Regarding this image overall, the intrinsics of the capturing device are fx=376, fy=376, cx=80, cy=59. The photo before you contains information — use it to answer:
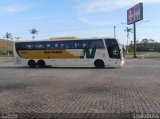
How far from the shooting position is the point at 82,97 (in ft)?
43.5

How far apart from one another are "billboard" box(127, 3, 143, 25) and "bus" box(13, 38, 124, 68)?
34.2 m

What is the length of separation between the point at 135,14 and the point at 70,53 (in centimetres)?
3681

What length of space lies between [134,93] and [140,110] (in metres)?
3.96

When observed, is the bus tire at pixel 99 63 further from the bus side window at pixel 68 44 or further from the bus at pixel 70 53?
the bus side window at pixel 68 44

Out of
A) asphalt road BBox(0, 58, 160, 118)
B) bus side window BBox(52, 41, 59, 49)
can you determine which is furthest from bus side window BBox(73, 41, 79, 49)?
asphalt road BBox(0, 58, 160, 118)

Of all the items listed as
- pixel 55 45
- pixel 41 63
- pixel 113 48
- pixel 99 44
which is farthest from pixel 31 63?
pixel 113 48

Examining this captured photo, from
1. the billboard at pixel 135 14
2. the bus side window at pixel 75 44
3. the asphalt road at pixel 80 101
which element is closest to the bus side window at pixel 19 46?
the bus side window at pixel 75 44

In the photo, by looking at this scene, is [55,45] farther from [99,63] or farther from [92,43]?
[99,63]

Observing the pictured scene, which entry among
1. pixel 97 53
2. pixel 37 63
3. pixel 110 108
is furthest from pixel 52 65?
pixel 110 108

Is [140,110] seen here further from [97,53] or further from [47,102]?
[97,53]

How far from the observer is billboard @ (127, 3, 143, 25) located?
6656 centimetres

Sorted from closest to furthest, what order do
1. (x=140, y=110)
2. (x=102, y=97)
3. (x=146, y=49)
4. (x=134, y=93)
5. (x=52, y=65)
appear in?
(x=140, y=110), (x=102, y=97), (x=134, y=93), (x=52, y=65), (x=146, y=49)

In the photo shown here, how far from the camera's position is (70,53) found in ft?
113

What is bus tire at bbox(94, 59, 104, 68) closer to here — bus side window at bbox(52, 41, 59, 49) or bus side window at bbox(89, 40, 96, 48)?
bus side window at bbox(89, 40, 96, 48)
